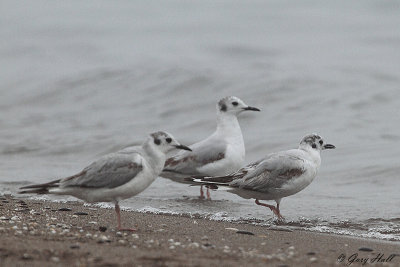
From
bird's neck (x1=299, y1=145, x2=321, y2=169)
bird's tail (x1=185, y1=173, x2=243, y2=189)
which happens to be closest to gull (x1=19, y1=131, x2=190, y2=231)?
bird's tail (x1=185, y1=173, x2=243, y2=189)

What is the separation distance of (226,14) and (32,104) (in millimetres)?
11650

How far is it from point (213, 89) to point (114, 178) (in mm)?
13670

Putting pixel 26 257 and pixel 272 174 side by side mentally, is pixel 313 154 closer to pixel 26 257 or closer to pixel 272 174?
pixel 272 174

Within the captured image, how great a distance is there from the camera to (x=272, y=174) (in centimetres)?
865

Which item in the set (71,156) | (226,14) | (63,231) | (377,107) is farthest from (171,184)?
(226,14)

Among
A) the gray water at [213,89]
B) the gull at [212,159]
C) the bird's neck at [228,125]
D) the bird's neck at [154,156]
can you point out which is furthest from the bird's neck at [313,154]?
the bird's neck at [154,156]

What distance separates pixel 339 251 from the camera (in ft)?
20.7

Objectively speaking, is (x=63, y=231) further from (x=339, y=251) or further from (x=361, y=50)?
(x=361, y=50)

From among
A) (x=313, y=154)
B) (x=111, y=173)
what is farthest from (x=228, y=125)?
(x=111, y=173)

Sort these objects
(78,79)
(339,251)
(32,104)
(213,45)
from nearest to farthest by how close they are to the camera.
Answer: (339,251) → (32,104) → (78,79) → (213,45)

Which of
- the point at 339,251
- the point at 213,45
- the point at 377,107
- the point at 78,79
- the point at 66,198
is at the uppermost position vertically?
the point at 213,45

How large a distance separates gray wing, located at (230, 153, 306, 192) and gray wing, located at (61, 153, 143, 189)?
1926 millimetres

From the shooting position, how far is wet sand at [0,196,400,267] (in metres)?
5.27

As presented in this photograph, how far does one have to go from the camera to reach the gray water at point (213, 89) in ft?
36.6
